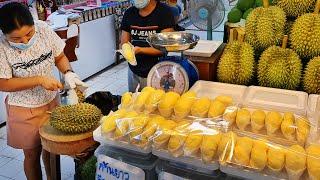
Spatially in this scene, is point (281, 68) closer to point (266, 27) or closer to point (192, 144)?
point (266, 27)

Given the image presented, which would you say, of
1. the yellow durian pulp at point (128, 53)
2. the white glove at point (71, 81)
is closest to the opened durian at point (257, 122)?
the yellow durian pulp at point (128, 53)

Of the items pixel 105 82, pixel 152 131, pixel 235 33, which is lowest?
pixel 105 82

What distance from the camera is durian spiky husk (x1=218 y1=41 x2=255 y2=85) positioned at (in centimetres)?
140

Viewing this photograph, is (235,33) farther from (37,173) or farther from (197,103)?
(37,173)

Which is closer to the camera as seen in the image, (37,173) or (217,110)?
(217,110)

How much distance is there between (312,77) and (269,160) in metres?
0.62

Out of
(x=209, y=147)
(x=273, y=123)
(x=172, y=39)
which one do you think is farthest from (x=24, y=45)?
(x=273, y=123)

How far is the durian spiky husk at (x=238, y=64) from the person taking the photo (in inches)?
55.1

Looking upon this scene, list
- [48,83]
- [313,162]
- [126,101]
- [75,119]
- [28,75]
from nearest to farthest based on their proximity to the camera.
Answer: [313,162] → [126,101] → [75,119] → [48,83] → [28,75]

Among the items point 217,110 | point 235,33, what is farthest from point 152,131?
point 235,33

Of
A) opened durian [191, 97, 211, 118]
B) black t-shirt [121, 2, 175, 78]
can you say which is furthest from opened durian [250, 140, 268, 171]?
black t-shirt [121, 2, 175, 78]

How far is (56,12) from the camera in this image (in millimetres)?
3885

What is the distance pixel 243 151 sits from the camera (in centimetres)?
86

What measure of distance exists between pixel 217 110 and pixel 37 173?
4.61 feet
